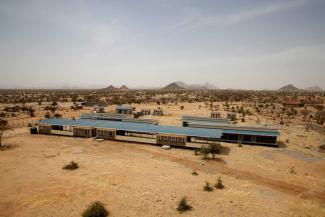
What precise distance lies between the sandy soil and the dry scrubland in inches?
3.5

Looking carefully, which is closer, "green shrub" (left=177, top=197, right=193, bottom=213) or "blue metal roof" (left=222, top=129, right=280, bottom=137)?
"green shrub" (left=177, top=197, right=193, bottom=213)

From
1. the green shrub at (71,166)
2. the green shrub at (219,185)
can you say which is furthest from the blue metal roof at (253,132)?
the green shrub at (71,166)

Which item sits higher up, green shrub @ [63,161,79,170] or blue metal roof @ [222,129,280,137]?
blue metal roof @ [222,129,280,137]

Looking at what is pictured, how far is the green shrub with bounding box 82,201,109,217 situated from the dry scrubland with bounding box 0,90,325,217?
2.86 ft

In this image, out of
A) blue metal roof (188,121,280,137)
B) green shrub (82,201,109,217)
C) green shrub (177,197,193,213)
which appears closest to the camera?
green shrub (82,201,109,217)

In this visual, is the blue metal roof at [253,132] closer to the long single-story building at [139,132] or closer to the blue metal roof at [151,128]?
the blue metal roof at [151,128]

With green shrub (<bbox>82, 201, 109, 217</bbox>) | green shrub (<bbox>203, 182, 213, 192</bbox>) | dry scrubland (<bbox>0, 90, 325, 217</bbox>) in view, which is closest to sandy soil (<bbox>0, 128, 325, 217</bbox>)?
dry scrubland (<bbox>0, 90, 325, 217</bbox>)

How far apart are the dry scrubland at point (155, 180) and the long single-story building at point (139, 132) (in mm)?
2613

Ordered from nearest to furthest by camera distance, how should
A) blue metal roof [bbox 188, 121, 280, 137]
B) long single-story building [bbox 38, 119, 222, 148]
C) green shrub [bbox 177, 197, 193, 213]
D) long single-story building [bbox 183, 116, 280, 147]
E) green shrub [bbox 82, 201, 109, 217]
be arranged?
green shrub [bbox 82, 201, 109, 217]
green shrub [bbox 177, 197, 193, 213]
long single-story building [bbox 38, 119, 222, 148]
long single-story building [bbox 183, 116, 280, 147]
blue metal roof [bbox 188, 121, 280, 137]

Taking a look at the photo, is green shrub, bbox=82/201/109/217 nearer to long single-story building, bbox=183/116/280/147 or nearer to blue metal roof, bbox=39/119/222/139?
blue metal roof, bbox=39/119/222/139

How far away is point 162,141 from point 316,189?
2415cm

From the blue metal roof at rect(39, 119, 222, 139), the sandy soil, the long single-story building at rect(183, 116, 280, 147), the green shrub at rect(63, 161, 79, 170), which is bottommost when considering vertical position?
the sandy soil

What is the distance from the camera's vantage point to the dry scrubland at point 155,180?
21375mm

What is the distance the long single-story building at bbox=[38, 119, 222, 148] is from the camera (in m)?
41.3
